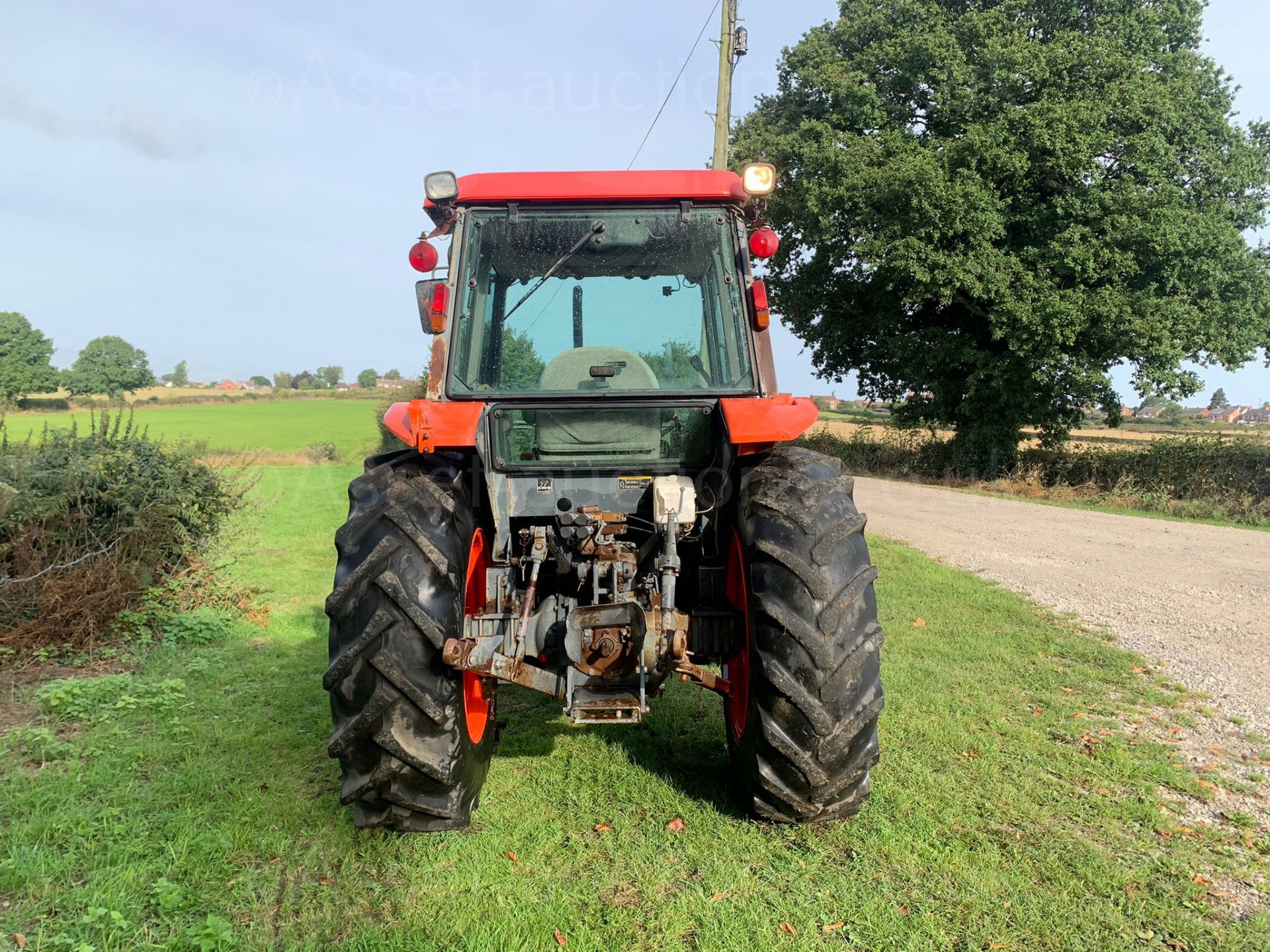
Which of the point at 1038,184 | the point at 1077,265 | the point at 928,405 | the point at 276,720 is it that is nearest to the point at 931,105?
the point at 1038,184

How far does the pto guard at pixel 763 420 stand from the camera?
2.88 meters

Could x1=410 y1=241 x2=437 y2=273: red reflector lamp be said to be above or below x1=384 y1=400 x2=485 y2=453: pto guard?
above

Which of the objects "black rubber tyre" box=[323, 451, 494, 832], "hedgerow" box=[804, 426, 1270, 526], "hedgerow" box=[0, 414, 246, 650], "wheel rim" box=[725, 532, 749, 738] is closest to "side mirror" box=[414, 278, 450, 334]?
"black rubber tyre" box=[323, 451, 494, 832]

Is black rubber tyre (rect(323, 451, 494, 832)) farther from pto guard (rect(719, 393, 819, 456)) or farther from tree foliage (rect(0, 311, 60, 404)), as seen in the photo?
tree foliage (rect(0, 311, 60, 404))

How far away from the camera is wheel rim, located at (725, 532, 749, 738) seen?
2.96m

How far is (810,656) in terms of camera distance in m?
2.59

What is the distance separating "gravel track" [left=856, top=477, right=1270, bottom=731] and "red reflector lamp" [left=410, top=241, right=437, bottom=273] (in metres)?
4.80

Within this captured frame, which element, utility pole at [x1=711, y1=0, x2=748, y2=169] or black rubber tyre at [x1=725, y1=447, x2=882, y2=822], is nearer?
black rubber tyre at [x1=725, y1=447, x2=882, y2=822]

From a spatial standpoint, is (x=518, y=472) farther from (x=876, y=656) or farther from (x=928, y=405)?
(x=928, y=405)

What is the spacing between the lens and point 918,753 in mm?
3637

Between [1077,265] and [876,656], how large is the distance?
14401 millimetres

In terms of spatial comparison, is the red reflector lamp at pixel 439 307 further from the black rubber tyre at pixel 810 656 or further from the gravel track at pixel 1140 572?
the gravel track at pixel 1140 572

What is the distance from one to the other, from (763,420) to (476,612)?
139cm

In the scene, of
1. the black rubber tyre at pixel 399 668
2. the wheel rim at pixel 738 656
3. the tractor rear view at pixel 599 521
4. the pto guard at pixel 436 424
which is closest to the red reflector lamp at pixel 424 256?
the tractor rear view at pixel 599 521
